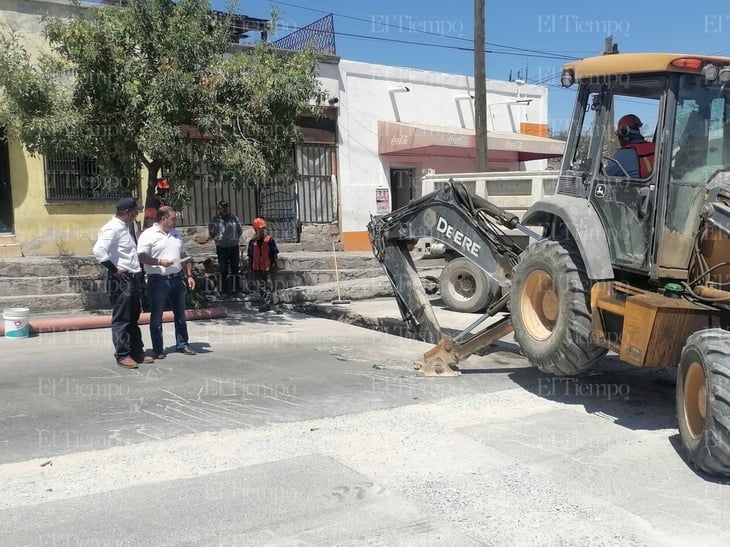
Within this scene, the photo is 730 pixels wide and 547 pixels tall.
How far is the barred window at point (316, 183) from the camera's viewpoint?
688 inches

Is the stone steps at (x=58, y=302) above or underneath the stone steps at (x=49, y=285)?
underneath

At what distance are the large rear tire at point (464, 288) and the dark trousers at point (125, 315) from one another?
19.5 feet

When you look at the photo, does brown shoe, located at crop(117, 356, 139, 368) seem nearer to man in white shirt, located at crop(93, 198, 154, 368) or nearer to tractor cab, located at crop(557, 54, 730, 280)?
man in white shirt, located at crop(93, 198, 154, 368)

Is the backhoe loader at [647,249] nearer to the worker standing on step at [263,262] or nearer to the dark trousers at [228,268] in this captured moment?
the worker standing on step at [263,262]

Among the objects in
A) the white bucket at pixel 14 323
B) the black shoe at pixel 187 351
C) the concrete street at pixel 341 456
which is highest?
the white bucket at pixel 14 323

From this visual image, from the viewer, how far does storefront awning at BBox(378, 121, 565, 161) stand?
1845 cm

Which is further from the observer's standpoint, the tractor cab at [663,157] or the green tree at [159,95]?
the green tree at [159,95]

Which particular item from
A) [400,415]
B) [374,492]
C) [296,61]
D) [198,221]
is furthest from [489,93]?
[374,492]

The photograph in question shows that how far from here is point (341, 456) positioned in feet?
16.4

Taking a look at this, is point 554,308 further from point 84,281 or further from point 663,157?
point 84,281

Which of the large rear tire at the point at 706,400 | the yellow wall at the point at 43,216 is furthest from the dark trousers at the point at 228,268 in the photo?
the large rear tire at the point at 706,400

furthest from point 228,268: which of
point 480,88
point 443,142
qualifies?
point 480,88

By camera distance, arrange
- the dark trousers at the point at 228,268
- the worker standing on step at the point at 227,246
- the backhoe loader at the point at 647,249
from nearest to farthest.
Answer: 1. the backhoe loader at the point at 647,249
2. the worker standing on step at the point at 227,246
3. the dark trousers at the point at 228,268

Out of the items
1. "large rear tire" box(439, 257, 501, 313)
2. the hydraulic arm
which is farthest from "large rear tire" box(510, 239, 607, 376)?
"large rear tire" box(439, 257, 501, 313)
